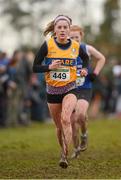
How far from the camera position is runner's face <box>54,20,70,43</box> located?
9.45 m

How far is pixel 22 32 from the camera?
55188 millimetres

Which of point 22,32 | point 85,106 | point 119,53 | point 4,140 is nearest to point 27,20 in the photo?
point 22,32

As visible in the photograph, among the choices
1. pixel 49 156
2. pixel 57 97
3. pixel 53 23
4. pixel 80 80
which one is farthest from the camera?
pixel 49 156

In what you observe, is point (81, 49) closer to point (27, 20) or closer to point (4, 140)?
point (4, 140)

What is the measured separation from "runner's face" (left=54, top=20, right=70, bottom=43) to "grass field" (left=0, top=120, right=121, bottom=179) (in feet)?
6.16

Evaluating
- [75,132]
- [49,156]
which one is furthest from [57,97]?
[49,156]

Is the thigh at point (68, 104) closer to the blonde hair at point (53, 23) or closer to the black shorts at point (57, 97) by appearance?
the black shorts at point (57, 97)

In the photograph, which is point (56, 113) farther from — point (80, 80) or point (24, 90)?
point (24, 90)

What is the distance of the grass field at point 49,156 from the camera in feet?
28.8

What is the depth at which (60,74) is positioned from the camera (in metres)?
9.45

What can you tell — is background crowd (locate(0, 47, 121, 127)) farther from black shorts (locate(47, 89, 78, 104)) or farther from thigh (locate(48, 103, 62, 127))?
black shorts (locate(47, 89, 78, 104))

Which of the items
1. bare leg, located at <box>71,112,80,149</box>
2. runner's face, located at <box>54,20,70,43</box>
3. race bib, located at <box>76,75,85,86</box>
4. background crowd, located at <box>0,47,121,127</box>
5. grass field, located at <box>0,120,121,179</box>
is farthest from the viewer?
background crowd, located at <box>0,47,121,127</box>

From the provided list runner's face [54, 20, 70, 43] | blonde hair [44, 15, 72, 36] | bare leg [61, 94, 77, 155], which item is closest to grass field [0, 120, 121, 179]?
bare leg [61, 94, 77, 155]

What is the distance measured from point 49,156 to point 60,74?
7.09 ft
